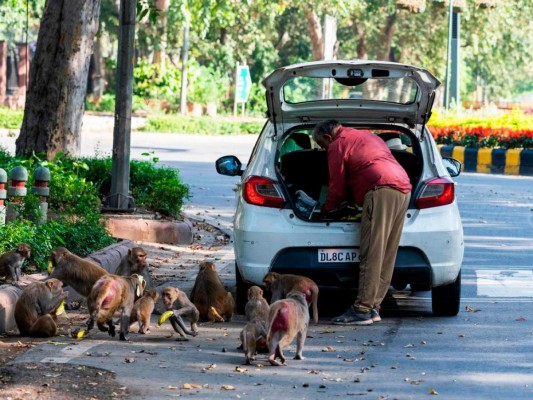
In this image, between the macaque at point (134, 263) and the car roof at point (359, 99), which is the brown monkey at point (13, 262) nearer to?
the macaque at point (134, 263)

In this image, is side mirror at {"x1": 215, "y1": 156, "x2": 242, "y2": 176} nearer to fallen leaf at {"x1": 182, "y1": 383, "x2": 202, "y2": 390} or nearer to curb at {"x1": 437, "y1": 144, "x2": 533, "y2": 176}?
fallen leaf at {"x1": 182, "y1": 383, "x2": 202, "y2": 390}

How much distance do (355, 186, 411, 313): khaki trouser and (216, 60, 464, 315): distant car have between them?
5.4 inches

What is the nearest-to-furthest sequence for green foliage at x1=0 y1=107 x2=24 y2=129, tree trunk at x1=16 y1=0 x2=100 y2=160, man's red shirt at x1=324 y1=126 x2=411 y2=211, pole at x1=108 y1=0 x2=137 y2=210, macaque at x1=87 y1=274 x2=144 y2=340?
1. macaque at x1=87 y1=274 x2=144 y2=340
2. man's red shirt at x1=324 y1=126 x2=411 y2=211
3. pole at x1=108 y1=0 x2=137 y2=210
4. tree trunk at x1=16 y1=0 x2=100 y2=160
5. green foliage at x1=0 y1=107 x2=24 y2=129

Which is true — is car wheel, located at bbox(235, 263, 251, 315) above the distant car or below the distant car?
below

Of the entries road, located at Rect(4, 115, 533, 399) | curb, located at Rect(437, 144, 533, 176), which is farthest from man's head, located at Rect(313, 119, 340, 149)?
curb, located at Rect(437, 144, 533, 176)

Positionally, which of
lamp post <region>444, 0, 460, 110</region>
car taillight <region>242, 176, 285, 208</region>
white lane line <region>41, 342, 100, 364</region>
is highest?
lamp post <region>444, 0, 460, 110</region>

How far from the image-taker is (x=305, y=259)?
9.33 meters

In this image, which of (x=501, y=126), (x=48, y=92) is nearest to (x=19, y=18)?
(x=501, y=126)

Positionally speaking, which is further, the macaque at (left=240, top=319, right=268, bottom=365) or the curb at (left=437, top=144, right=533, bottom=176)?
the curb at (left=437, top=144, right=533, bottom=176)

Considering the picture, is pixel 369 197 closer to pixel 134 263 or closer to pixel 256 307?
pixel 256 307

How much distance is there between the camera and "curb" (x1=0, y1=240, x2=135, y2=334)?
862cm

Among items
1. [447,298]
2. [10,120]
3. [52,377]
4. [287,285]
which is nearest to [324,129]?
[287,285]

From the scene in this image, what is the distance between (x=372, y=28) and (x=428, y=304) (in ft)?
152

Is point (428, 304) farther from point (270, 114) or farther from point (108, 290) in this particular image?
point (108, 290)
